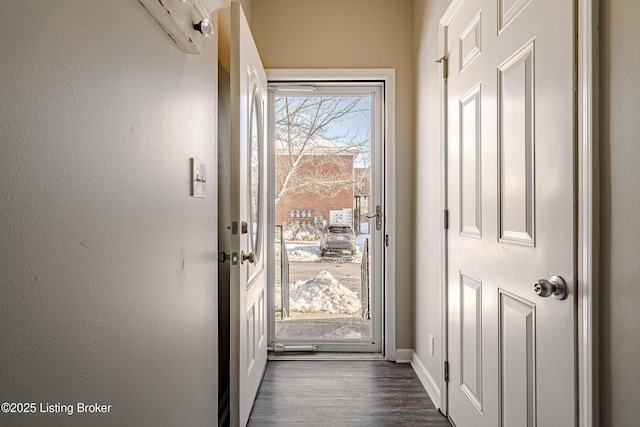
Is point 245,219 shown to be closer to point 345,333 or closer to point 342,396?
point 342,396

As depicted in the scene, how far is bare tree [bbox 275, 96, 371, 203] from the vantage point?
108 inches

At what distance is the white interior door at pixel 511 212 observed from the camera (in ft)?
3.21

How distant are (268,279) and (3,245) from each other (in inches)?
89.2

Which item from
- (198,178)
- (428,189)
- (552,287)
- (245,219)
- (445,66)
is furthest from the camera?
(428,189)

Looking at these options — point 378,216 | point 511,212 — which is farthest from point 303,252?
point 511,212

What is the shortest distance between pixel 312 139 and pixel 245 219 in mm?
1215

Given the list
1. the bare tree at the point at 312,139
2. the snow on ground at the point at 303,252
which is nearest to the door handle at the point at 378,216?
the bare tree at the point at 312,139

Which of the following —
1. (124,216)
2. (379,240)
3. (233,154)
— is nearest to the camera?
(124,216)

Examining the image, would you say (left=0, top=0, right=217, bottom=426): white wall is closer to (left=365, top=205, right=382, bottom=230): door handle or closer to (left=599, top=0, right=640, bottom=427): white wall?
(left=599, top=0, right=640, bottom=427): white wall

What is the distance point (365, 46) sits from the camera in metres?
2.56

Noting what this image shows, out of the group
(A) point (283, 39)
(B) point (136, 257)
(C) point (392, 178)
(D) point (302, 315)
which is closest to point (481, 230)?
(C) point (392, 178)

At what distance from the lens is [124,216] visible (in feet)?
2.50

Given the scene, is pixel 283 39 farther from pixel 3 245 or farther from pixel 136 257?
pixel 3 245

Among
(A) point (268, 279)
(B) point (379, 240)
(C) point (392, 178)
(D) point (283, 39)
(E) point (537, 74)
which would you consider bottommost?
Result: (A) point (268, 279)
